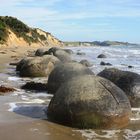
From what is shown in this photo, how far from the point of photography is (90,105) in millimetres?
8641

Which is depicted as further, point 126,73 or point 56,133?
point 126,73

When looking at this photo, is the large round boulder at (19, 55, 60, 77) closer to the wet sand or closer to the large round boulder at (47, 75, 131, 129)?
the wet sand

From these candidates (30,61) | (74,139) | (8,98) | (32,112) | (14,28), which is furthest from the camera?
(14,28)

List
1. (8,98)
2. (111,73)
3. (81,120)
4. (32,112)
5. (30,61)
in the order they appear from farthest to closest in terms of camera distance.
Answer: (30,61) < (111,73) < (8,98) < (32,112) < (81,120)

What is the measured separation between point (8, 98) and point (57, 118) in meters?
3.06

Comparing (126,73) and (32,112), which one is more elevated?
(126,73)

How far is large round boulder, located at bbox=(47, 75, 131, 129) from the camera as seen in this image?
28.5 feet

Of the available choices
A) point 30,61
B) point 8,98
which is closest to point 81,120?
point 8,98

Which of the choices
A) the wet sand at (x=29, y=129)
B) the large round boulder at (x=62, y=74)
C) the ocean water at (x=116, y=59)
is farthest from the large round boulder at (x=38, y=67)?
the wet sand at (x=29, y=129)

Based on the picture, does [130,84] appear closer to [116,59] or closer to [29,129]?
[29,129]

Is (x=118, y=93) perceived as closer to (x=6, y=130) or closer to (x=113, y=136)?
(x=113, y=136)

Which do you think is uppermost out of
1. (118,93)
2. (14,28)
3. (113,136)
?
(14,28)

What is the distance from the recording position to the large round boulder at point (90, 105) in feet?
28.5

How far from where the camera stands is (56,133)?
8227mm
